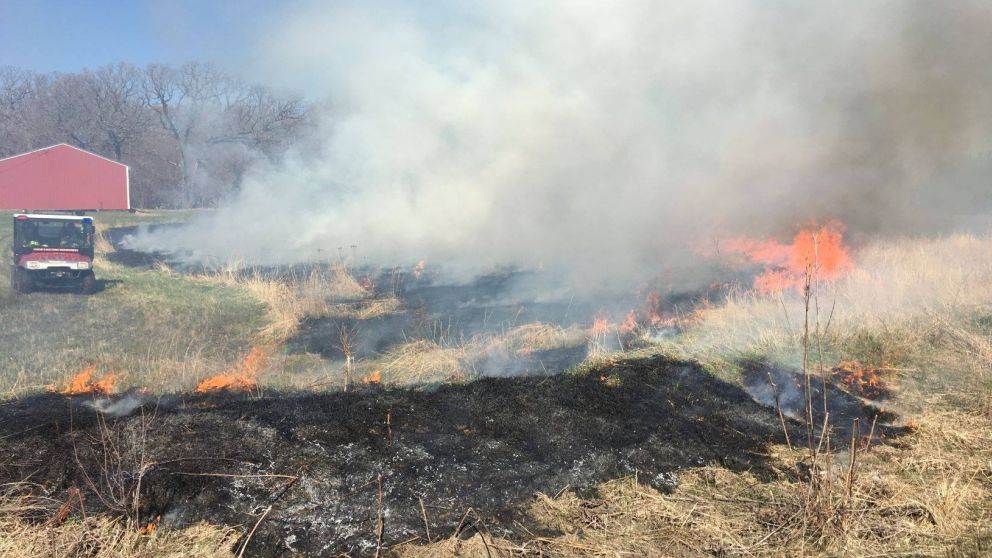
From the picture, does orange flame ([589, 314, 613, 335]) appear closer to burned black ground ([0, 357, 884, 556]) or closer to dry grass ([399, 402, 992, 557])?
burned black ground ([0, 357, 884, 556])

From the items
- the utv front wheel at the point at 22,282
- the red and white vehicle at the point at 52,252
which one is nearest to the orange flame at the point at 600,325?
the red and white vehicle at the point at 52,252

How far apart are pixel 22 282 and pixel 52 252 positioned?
885mm

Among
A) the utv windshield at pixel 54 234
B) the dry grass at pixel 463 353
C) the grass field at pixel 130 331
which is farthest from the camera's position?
the utv windshield at pixel 54 234

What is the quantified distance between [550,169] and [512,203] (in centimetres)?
149

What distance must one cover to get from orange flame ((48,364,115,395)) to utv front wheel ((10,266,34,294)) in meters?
7.85

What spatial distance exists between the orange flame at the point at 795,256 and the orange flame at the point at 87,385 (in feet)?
31.9

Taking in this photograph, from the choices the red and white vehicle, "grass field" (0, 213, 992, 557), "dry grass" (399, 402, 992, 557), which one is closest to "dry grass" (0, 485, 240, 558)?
"grass field" (0, 213, 992, 557)

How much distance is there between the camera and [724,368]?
660 cm

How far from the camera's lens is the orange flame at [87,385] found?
6305 millimetres

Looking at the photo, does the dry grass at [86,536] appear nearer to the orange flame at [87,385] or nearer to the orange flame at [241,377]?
the orange flame at [241,377]

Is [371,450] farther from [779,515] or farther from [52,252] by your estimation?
[52,252]

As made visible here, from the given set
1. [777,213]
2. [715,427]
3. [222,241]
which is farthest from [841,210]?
[222,241]

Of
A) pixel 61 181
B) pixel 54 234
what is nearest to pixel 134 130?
pixel 61 181

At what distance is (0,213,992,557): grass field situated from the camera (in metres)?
3.31
